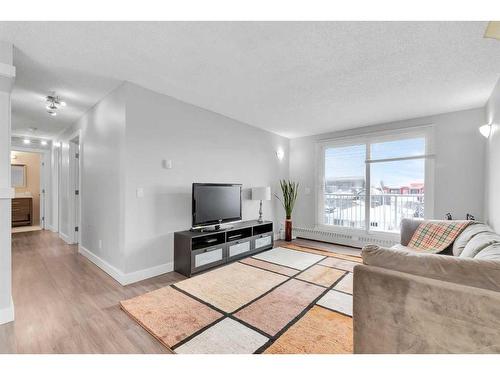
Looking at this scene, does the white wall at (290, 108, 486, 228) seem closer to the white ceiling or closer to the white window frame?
the white window frame

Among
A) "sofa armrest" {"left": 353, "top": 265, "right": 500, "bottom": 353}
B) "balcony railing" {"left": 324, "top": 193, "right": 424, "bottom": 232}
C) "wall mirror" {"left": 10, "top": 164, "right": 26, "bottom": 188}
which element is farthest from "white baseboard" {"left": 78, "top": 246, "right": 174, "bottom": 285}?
"wall mirror" {"left": 10, "top": 164, "right": 26, "bottom": 188}

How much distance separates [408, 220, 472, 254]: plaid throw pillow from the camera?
252cm

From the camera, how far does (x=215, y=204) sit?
350 centimetres

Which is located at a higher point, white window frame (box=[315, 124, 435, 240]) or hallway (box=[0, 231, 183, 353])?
A: white window frame (box=[315, 124, 435, 240])

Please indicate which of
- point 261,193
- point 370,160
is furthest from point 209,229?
point 370,160

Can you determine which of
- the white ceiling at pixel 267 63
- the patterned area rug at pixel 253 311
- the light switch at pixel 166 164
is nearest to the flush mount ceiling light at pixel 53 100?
the white ceiling at pixel 267 63

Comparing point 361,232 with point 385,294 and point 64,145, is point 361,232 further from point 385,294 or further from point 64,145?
point 64,145

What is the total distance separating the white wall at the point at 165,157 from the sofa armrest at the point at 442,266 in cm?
252

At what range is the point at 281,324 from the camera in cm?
188

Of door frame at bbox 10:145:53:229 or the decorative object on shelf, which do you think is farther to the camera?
door frame at bbox 10:145:53:229

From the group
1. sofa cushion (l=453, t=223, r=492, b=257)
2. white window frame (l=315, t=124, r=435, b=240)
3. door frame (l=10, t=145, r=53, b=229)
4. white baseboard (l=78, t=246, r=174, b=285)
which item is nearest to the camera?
sofa cushion (l=453, t=223, r=492, b=257)

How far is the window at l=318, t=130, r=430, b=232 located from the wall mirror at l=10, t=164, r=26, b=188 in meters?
8.25

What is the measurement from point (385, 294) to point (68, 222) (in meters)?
5.59
